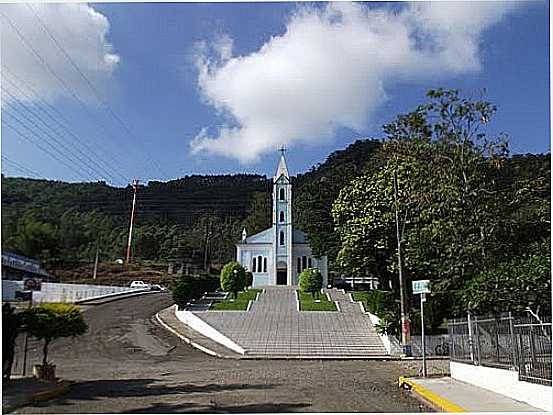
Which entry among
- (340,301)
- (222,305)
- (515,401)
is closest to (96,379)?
(515,401)

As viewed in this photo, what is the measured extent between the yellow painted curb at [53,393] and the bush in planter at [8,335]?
55cm

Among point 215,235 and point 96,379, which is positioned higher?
point 215,235

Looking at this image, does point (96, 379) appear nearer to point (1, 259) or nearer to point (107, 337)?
point (1, 259)

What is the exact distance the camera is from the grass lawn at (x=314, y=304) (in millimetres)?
31784

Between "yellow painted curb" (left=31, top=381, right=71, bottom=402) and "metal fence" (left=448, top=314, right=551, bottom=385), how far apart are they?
703cm

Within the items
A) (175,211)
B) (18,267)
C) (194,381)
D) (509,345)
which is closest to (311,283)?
(175,211)

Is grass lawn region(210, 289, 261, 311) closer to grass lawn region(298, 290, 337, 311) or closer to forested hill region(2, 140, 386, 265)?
grass lawn region(298, 290, 337, 311)

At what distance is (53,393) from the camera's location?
34.6ft

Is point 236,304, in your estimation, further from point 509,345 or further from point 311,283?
point 509,345

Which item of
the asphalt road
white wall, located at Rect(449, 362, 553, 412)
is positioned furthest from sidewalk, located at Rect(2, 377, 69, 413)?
white wall, located at Rect(449, 362, 553, 412)

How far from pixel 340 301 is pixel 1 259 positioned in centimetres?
2768

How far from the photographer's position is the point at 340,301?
116ft

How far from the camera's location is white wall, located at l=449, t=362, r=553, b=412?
9094mm

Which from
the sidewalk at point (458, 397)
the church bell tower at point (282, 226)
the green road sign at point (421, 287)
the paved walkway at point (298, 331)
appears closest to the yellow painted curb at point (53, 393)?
the sidewalk at point (458, 397)
